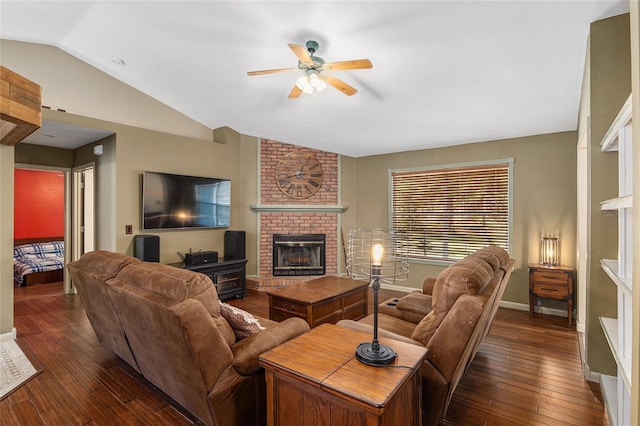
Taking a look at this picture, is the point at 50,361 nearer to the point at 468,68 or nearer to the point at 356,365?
the point at 356,365

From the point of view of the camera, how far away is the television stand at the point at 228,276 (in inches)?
178

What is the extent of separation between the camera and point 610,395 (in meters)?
2.12

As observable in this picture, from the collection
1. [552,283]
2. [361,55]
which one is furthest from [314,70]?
[552,283]

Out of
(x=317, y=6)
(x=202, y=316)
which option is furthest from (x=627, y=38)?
(x=202, y=316)

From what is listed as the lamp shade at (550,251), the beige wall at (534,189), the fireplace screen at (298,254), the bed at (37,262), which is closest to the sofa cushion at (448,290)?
the lamp shade at (550,251)

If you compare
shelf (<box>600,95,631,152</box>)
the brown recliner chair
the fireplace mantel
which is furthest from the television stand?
shelf (<box>600,95,631,152</box>)

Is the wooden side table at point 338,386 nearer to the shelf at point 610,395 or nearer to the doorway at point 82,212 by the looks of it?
the shelf at point 610,395

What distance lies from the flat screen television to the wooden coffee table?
7.13 feet

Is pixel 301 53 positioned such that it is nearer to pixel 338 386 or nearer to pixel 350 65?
Answer: pixel 350 65

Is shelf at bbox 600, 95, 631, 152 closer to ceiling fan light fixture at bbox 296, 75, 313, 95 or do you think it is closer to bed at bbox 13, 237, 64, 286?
ceiling fan light fixture at bbox 296, 75, 313, 95

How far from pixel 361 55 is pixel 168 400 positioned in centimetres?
324

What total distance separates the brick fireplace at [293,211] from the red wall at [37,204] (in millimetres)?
4944

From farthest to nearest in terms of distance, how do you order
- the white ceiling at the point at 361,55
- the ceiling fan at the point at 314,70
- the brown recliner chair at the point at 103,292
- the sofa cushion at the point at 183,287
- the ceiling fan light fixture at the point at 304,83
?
the ceiling fan light fixture at the point at 304,83, the ceiling fan at the point at 314,70, the white ceiling at the point at 361,55, the brown recliner chair at the point at 103,292, the sofa cushion at the point at 183,287

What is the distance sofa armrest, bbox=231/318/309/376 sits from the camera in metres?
1.66
